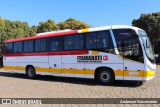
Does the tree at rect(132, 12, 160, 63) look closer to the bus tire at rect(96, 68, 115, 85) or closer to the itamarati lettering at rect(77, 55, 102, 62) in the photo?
the itamarati lettering at rect(77, 55, 102, 62)

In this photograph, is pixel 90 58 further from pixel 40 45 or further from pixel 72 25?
pixel 72 25

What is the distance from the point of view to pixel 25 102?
975 cm

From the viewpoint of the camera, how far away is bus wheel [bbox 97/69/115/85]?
46.2ft

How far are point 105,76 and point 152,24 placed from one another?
29.2 meters

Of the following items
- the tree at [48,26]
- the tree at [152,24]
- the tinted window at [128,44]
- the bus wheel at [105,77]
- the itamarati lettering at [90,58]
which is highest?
the tree at [48,26]

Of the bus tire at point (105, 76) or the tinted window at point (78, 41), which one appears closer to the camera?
the bus tire at point (105, 76)

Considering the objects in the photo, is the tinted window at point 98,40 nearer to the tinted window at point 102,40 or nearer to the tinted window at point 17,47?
the tinted window at point 102,40

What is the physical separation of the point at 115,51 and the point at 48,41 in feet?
17.1

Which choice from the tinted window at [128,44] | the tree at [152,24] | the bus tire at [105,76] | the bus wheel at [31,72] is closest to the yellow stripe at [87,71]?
the bus tire at [105,76]

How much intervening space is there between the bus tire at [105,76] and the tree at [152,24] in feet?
84.4

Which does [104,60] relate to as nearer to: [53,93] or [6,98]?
[53,93]

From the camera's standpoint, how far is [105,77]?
46.9 feet

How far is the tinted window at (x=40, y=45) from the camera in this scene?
→ 17.7 m

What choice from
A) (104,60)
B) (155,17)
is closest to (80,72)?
(104,60)
